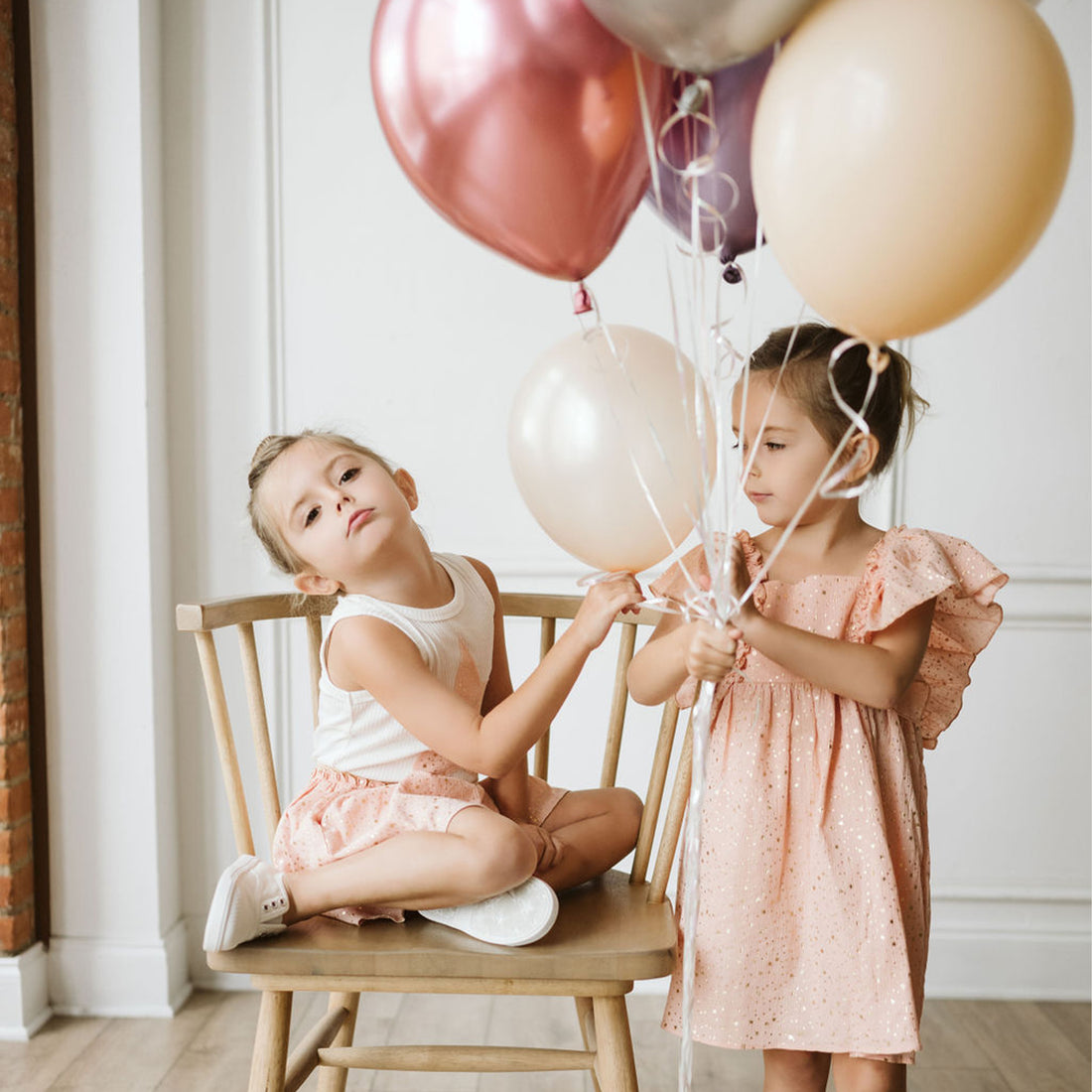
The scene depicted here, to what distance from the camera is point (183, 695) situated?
6.39 ft

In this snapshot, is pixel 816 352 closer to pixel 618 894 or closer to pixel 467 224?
pixel 467 224

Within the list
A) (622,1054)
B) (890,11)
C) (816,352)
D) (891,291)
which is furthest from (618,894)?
(890,11)

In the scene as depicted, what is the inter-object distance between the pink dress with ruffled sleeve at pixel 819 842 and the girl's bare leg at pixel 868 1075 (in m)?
0.04

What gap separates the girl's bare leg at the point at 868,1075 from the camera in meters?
1.14

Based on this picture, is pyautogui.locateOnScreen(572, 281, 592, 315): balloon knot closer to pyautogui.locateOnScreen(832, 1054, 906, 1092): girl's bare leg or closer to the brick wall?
pyautogui.locateOnScreen(832, 1054, 906, 1092): girl's bare leg

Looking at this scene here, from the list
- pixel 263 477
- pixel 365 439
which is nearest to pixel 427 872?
pixel 263 477

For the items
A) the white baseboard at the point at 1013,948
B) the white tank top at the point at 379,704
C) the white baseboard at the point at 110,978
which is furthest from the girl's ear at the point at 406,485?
the white baseboard at the point at 1013,948

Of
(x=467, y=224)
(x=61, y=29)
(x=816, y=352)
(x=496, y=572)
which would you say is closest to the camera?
(x=467, y=224)

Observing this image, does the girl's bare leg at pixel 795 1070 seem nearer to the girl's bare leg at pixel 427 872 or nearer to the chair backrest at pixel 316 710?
the chair backrest at pixel 316 710

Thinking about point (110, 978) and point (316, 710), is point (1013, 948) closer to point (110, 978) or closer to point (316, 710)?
point (316, 710)

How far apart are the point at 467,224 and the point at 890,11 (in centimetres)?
33

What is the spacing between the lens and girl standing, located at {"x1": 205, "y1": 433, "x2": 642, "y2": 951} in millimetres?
1032

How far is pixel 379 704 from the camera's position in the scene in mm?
1181

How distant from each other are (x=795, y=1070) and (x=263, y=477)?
844 mm
